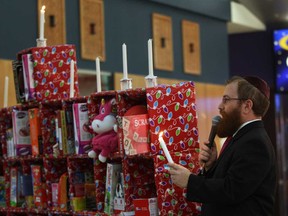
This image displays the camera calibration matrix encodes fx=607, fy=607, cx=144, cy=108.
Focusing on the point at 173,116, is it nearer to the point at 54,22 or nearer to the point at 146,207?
→ the point at 146,207

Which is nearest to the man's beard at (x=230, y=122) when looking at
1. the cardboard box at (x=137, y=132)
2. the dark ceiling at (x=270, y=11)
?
the cardboard box at (x=137, y=132)

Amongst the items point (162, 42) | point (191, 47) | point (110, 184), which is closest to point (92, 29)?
point (162, 42)

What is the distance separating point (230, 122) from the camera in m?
2.84

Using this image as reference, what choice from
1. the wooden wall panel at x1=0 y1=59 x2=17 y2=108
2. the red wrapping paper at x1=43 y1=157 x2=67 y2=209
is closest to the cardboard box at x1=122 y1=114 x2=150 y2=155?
the red wrapping paper at x1=43 y1=157 x2=67 y2=209

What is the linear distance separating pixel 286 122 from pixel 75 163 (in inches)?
250

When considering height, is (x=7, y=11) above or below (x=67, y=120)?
above

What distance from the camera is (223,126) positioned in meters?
2.87

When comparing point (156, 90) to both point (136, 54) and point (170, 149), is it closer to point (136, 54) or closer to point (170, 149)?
point (170, 149)

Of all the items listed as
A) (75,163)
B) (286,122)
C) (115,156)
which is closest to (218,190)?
(115,156)

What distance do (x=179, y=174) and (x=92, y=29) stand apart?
476 cm

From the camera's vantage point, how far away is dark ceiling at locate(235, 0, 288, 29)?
9492mm

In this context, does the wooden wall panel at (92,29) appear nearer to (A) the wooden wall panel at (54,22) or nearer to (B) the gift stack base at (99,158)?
(A) the wooden wall panel at (54,22)

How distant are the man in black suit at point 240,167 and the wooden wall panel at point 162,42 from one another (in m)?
5.45

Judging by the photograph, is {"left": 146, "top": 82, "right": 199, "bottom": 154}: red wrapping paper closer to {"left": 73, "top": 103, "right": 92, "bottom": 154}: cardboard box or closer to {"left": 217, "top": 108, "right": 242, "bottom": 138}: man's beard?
{"left": 217, "top": 108, "right": 242, "bottom": 138}: man's beard
